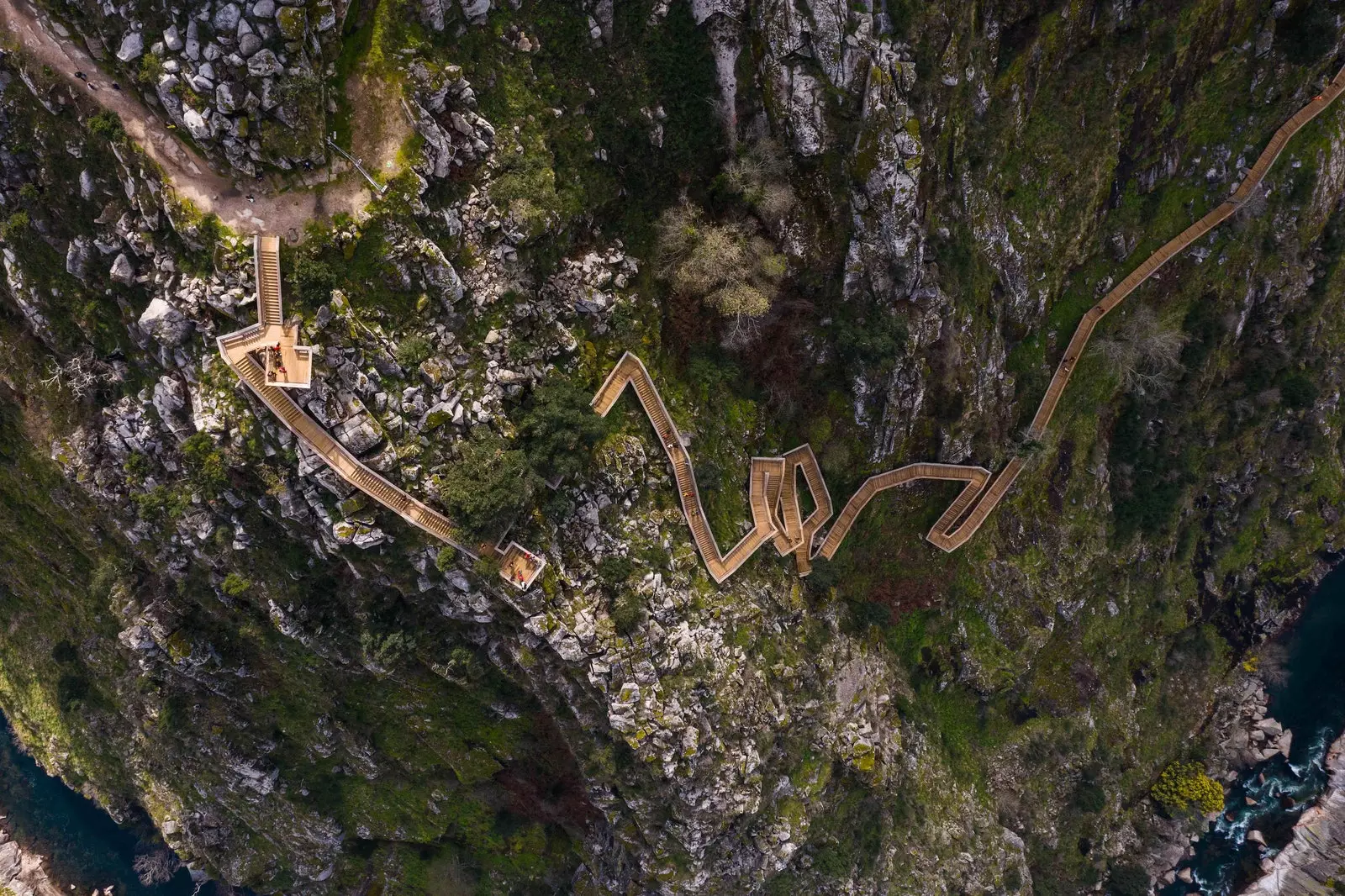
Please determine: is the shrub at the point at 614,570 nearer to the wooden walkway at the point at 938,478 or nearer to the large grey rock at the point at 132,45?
the wooden walkway at the point at 938,478

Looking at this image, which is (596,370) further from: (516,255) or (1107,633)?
(1107,633)

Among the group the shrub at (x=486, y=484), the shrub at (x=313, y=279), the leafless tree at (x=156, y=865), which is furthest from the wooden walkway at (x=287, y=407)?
the leafless tree at (x=156, y=865)

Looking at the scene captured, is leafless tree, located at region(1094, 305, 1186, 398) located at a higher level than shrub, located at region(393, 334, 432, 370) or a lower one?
higher

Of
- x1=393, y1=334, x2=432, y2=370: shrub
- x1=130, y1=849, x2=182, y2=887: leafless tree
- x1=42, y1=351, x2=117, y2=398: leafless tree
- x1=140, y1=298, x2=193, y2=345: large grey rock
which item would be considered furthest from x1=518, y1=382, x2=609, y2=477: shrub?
x1=130, y1=849, x2=182, y2=887: leafless tree

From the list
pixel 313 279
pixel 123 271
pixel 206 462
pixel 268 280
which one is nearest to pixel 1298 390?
pixel 313 279

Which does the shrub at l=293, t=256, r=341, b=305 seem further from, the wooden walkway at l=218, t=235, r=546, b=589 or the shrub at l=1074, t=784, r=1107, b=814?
the shrub at l=1074, t=784, r=1107, b=814

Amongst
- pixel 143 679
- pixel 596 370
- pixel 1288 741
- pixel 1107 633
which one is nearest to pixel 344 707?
pixel 143 679
